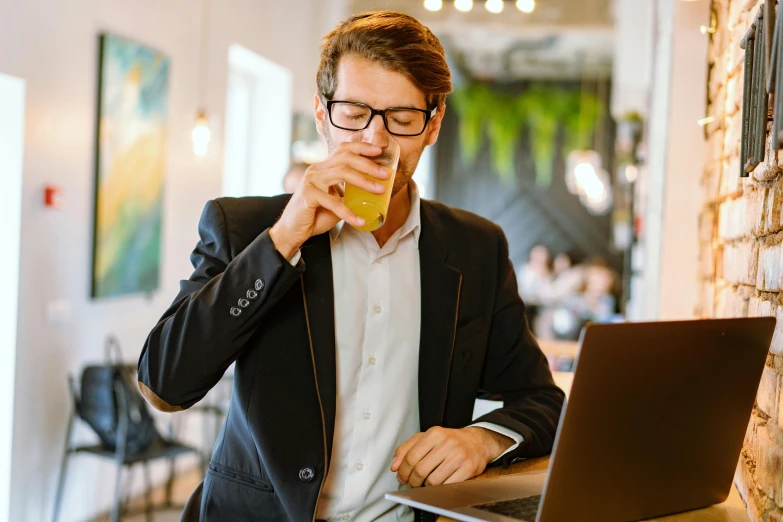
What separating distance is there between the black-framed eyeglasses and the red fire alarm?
3185mm

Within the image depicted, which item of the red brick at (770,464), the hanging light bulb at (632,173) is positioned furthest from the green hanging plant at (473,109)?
the red brick at (770,464)

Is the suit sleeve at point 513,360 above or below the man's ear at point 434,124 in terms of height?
below

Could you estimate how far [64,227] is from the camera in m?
4.42

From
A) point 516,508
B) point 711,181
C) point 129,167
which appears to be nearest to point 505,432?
point 516,508

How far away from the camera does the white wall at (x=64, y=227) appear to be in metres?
4.07

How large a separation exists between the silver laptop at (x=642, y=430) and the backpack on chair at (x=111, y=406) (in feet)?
10.9

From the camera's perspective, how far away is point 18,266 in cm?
400

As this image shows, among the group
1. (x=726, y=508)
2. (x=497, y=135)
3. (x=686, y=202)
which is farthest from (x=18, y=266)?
(x=497, y=135)

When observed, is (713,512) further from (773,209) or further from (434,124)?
(434,124)

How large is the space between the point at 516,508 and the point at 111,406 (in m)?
3.47

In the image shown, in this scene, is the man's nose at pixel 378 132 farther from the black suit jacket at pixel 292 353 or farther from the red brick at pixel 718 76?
the red brick at pixel 718 76

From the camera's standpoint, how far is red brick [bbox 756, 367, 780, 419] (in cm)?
124

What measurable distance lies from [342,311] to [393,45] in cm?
43

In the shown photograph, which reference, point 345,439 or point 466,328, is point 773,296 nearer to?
point 466,328
